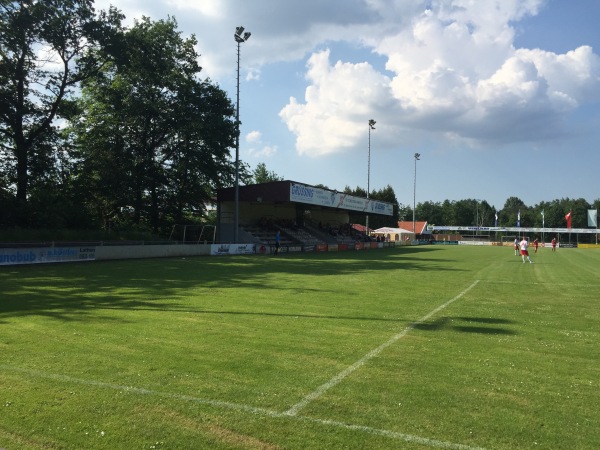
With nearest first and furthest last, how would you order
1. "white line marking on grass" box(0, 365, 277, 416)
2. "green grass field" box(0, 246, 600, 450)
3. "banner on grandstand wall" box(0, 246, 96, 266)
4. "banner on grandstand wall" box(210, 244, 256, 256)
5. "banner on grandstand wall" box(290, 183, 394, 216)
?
"green grass field" box(0, 246, 600, 450) → "white line marking on grass" box(0, 365, 277, 416) → "banner on grandstand wall" box(0, 246, 96, 266) → "banner on grandstand wall" box(210, 244, 256, 256) → "banner on grandstand wall" box(290, 183, 394, 216)

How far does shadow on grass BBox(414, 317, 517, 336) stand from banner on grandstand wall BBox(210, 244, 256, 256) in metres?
27.3

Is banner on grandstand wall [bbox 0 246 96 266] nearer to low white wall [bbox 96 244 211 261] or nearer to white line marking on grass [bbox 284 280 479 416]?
low white wall [bbox 96 244 211 261]

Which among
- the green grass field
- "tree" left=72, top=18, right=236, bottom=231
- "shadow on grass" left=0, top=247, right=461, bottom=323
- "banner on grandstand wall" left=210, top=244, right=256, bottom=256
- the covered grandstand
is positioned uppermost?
"tree" left=72, top=18, right=236, bottom=231

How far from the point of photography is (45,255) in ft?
79.3

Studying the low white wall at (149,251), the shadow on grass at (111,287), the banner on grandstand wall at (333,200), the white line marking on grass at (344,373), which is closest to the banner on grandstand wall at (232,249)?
the low white wall at (149,251)

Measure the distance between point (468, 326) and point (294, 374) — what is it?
5.09m

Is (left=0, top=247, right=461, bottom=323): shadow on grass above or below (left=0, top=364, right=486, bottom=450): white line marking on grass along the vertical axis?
below

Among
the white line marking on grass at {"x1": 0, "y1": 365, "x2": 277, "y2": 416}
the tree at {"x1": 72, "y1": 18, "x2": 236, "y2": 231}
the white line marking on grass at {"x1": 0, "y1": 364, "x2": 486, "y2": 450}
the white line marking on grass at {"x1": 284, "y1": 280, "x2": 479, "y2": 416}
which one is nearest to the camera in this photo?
the white line marking on grass at {"x1": 0, "y1": 364, "x2": 486, "y2": 450}

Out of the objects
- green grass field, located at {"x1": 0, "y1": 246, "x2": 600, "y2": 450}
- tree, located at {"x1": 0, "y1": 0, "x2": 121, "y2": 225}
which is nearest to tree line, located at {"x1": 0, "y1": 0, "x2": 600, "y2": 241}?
tree, located at {"x1": 0, "y1": 0, "x2": 121, "y2": 225}

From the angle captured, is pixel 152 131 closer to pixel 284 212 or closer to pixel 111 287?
pixel 284 212

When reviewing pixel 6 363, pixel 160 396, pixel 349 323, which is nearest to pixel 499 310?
pixel 349 323

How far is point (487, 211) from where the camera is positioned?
176m

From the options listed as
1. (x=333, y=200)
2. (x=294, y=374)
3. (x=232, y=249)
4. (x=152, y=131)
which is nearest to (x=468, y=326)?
(x=294, y=374)

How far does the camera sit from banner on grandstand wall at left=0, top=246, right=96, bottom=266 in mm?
22405
